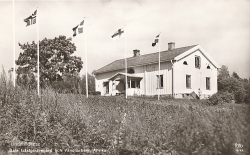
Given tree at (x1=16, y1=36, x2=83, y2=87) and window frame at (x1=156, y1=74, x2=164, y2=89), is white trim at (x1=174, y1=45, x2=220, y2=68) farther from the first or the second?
tree at (x1=16, y1=36, x2=83, y2=87)

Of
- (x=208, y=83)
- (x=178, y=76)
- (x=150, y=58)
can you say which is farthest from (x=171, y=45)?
(x=208, y=83)

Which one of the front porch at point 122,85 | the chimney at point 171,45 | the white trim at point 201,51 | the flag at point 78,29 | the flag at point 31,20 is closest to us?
the flag at point 31,20

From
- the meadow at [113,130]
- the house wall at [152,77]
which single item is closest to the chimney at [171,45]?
the house wall at [152,77]

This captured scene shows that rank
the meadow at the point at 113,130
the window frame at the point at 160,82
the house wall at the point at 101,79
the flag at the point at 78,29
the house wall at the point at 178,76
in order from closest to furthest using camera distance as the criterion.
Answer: the meadow at the point at 113,130 < the flag at the point at 78,29 < the house wall at the point at 178,76 < the window frame at the point at 160,82 < the house wall at the point at 101,79

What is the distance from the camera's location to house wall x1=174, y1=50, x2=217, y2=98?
29.3 metres

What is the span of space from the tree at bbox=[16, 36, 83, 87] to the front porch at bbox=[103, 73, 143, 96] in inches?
368

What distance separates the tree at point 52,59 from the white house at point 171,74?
410 inches

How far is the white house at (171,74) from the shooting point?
29359 mm

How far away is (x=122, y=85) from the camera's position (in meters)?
34.4

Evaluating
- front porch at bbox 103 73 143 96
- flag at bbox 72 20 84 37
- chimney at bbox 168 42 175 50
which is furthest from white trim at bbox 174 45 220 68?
flag at bbox 72 20 84 37

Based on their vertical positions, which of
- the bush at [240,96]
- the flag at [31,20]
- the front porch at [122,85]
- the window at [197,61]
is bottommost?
the bush at [240,96]

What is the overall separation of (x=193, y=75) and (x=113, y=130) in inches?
1024

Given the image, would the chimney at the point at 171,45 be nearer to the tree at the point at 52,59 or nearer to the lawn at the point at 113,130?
the tree at the point at 52,59

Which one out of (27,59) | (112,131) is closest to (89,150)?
(112,131)
